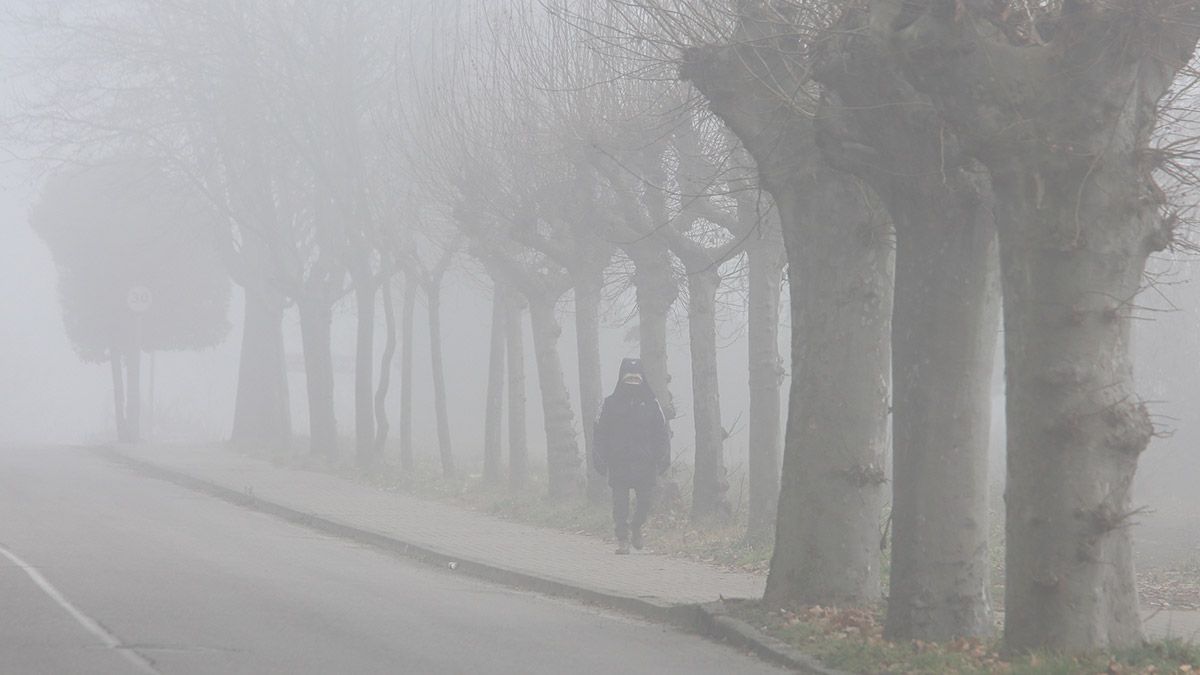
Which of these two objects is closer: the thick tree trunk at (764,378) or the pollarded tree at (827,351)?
the pollarded tree at (827,351)

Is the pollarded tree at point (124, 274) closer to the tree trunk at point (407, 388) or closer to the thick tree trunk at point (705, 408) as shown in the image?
the tree trunk at point (407, 388)

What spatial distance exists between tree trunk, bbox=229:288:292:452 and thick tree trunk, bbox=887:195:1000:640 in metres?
27.4

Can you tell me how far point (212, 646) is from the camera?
945 centimetres

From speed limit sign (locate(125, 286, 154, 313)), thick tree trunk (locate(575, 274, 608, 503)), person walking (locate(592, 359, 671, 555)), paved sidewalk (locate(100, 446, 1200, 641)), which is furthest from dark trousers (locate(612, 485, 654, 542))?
speed limit sign (locate(125, 286, 154, 313))

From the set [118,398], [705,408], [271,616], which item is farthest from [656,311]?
[118,398]

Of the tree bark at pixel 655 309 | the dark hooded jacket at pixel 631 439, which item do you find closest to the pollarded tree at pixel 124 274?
the tree bark at pixel 655 309

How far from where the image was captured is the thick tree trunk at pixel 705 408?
18844mm

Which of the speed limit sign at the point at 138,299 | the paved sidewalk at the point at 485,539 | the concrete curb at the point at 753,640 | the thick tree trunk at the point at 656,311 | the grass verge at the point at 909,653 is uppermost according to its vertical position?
the speed limit sign at the point at 138,299

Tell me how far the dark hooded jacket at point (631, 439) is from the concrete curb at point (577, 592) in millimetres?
1971

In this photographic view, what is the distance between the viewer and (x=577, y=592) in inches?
536

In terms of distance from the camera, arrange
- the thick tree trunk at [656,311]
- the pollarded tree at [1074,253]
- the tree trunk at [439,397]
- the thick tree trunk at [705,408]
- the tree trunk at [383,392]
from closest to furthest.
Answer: the pollarded tree at [1074,253], the thick tree trunk at [705,408], the thick tree trunk at [656,311], the tree trunk at [439,397], the tree trunk at [383,392]

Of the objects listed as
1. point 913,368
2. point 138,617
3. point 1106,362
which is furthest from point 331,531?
point 1106,362

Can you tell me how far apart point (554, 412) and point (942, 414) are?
1322cm

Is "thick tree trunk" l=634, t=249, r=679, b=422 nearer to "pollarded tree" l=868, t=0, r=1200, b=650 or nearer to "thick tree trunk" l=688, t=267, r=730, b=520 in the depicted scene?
"thick tree trunk" l=688, t=267, r=730, b=520
